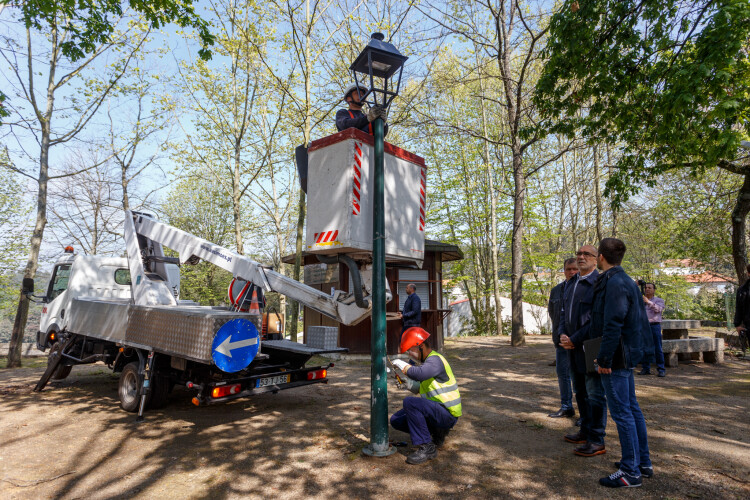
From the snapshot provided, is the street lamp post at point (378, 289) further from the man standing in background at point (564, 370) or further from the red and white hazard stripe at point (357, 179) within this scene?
the man standing in background at point (564, 370)

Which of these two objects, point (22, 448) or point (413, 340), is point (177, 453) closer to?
point (22, 448)

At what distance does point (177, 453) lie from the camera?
445 centimetres

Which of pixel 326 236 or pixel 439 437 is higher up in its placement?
pixel 326 236

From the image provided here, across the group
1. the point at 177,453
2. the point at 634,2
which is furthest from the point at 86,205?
the point at 634,2

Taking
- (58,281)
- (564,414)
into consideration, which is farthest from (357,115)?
(58,281)

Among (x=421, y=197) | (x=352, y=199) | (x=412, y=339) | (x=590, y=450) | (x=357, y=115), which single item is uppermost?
(x=357, y=115)

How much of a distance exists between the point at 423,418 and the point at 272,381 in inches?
92.3

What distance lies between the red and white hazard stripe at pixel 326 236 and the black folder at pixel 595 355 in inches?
99.3

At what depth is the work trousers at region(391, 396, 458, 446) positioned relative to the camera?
414cm

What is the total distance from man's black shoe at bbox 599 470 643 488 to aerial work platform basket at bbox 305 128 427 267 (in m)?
2.63

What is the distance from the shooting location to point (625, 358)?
140 inches

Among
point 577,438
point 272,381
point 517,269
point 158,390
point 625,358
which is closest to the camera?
point 625,358

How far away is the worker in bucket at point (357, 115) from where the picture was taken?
440 cm

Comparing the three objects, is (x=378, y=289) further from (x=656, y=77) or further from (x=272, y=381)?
(x=656, y=77)
